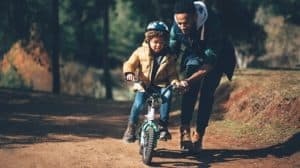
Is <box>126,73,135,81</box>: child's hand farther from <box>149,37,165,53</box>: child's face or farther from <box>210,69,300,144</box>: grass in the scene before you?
<box>210,69,300,144</box>: grass

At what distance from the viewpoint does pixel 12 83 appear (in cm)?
2331

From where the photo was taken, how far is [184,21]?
6.93m

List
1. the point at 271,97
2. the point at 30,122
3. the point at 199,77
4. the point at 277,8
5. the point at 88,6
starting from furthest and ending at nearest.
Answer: the point at 88,6, the point at 277,8, the point at 30,122, the point at 271,97, the point at 199,77

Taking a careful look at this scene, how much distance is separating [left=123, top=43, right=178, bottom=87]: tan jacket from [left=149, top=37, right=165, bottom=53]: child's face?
0.10 meters

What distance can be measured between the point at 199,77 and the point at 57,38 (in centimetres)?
1383

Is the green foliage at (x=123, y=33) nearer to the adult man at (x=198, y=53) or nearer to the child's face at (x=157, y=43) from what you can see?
the adult man at (x=198, y=53)

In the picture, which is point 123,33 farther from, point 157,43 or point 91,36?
point 157,43

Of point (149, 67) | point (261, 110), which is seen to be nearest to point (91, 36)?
point (261, 110)

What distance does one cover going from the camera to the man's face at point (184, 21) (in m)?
Result: 6.90

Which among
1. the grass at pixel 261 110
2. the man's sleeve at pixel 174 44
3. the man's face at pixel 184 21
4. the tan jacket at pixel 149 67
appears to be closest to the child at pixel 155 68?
the tan jacket at pixel 149 67

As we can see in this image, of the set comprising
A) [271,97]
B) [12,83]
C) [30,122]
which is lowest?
[12,83]

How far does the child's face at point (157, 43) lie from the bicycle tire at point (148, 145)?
1.11 m

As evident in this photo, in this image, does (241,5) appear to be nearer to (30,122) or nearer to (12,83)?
(12,83)

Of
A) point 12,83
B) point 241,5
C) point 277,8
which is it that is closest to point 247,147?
point 277,8
